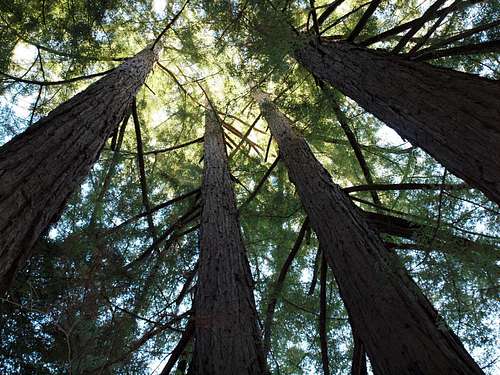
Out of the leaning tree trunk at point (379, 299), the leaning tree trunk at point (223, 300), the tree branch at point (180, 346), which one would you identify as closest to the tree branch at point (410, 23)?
the leaning tree trunk at point (379, 299)

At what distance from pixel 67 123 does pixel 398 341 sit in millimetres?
2936

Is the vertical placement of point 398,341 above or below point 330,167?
below

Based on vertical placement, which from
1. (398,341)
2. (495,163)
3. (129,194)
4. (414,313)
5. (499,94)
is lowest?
(398,341)

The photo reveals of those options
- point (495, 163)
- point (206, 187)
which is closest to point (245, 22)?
point (206, 187)

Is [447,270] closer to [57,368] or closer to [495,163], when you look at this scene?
[495,163]

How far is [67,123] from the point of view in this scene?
10.2 ft

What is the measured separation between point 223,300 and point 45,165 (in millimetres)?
→ 1616

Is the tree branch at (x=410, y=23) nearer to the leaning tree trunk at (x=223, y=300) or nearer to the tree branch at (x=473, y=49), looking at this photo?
the tree branch at (x=473, y=49)

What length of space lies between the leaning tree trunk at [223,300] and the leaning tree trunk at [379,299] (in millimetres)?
748

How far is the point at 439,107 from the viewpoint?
7.57ft

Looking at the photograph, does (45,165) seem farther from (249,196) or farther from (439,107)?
(249,196)

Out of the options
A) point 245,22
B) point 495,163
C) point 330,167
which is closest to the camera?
point 495,163

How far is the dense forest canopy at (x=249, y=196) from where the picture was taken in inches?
100

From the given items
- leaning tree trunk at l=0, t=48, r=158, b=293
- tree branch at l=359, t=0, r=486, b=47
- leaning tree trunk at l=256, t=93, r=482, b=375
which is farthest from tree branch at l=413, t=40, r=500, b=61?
leaning tree trunk at l=0, t=48, r=158, b=293
